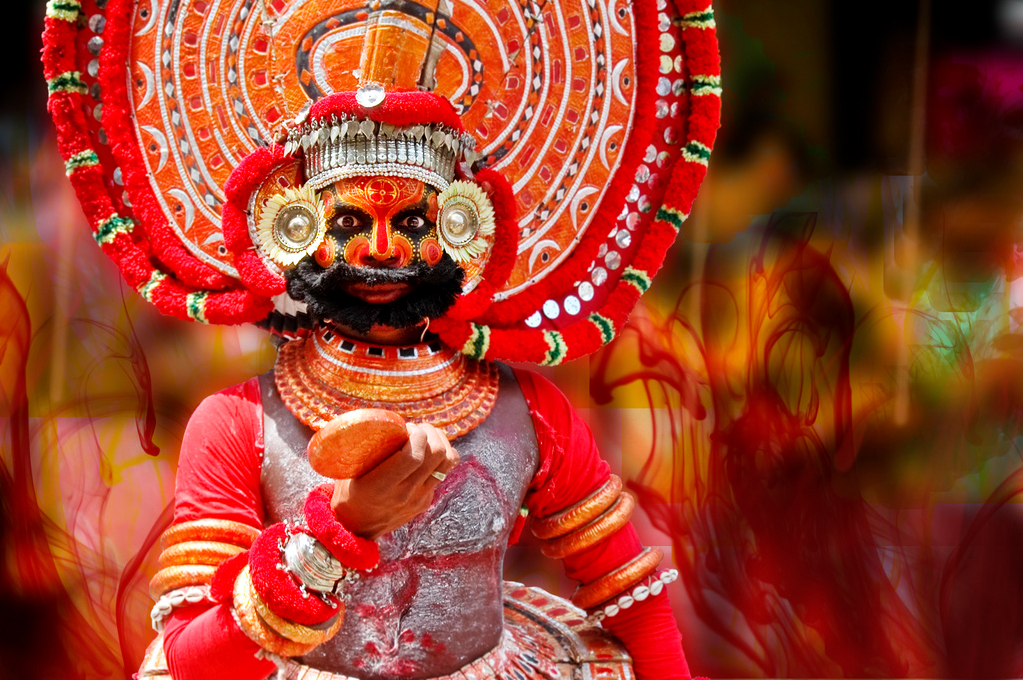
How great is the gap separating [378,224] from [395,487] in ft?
1.79

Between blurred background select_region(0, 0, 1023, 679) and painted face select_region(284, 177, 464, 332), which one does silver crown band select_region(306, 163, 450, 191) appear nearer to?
painted face select_region(284, 177, 464, 332)

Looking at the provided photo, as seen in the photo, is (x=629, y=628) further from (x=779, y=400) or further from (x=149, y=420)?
(x=149, y=420)

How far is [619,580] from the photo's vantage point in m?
1.79

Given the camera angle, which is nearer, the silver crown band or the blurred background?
the silver crown band

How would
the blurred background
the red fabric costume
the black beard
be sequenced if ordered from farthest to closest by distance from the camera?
the blurred background, the black beard, the red fabric costume

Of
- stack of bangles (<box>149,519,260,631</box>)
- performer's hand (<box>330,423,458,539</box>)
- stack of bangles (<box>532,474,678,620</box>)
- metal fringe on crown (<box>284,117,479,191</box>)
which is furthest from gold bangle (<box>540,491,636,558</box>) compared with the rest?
metal fringe on crown (<box>284,117,479,191</box>)

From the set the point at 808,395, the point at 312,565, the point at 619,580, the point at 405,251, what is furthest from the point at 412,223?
the point at 808,395

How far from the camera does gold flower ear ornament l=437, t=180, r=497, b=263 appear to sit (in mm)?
1604

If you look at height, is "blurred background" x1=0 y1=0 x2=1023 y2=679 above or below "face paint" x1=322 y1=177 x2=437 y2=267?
below

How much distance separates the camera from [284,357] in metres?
1.78

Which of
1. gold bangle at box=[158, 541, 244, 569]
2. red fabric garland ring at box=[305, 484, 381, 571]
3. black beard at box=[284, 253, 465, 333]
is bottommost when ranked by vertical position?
gold bangle at box=[158, 541, 244, 569]

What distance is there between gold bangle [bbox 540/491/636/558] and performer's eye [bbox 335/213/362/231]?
82 cm

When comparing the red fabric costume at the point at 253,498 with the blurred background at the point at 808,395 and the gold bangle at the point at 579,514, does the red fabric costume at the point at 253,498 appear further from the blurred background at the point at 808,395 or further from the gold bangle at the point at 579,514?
the blurred background at the point at 808,395

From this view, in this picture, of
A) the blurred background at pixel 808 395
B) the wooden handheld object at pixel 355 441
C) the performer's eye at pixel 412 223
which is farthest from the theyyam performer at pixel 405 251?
the blurred background at pixel 808 395
